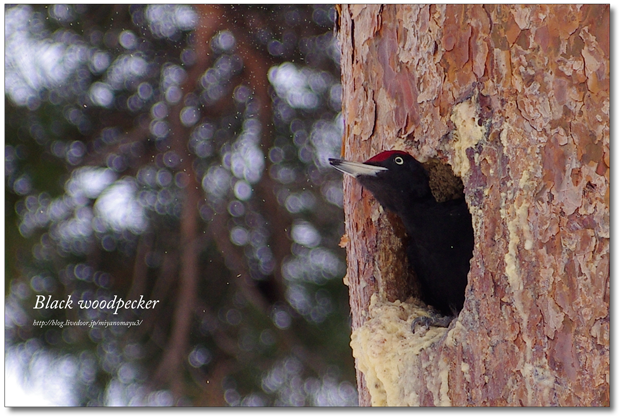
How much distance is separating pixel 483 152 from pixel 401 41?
0.27 meters

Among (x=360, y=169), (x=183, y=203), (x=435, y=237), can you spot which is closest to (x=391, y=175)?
(x=360, y=169)

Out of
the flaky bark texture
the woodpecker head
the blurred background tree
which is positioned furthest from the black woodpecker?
the blurred background tree

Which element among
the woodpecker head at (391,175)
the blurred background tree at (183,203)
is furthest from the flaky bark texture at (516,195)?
the blurred background tree at (183,203)

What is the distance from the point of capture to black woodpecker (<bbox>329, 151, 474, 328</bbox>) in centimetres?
105

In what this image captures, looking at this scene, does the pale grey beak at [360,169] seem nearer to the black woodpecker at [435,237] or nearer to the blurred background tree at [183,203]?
the black woodpecker at [435,237]

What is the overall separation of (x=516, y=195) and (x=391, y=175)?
0.26 meters

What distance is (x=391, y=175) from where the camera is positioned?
99cm

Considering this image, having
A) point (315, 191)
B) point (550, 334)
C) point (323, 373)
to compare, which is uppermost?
point (315, 191)

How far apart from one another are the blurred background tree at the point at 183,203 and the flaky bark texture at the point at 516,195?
102 centimetres

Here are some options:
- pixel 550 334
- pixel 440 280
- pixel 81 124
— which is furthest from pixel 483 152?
pixel 81 124

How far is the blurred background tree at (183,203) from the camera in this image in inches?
71.9

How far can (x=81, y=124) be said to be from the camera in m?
1.88

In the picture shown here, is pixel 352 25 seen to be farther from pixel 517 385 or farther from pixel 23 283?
pixel 23 283

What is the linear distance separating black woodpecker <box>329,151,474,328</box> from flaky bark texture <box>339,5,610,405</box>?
4.2 inches
